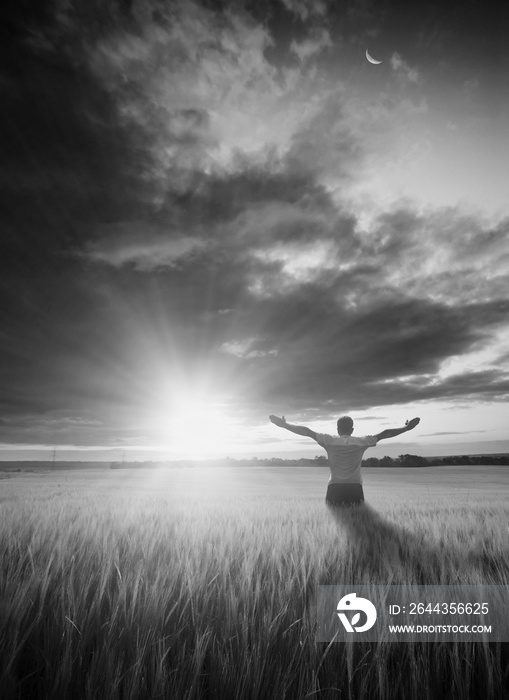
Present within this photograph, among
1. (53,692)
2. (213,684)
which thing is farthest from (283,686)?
(53,692)

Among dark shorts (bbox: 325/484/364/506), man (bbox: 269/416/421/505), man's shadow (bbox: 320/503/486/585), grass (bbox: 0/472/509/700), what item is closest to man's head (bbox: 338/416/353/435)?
man (bbox: 269/416/421/505)

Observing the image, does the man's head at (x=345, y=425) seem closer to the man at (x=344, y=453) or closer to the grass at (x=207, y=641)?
the man at (x=344, y=453)

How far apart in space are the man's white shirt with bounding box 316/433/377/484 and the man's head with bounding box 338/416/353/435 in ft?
0.73

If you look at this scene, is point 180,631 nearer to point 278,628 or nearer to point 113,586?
point 278,628

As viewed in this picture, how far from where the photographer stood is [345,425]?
7.75 metres

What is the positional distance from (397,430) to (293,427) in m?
2.09

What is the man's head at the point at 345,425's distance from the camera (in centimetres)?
774

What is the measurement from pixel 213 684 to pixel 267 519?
5.28 m

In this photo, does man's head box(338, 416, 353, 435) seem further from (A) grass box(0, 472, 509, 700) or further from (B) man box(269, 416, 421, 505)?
(A) grass box(0, 472, 509, 700)

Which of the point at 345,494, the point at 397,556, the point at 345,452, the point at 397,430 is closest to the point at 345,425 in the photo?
the point at 345,452

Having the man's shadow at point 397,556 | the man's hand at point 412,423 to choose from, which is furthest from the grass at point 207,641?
the man's hand at point 412,423

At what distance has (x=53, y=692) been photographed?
1446mm

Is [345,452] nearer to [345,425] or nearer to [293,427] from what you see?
[345,425]

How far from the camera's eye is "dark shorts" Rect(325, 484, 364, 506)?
7512 mm
